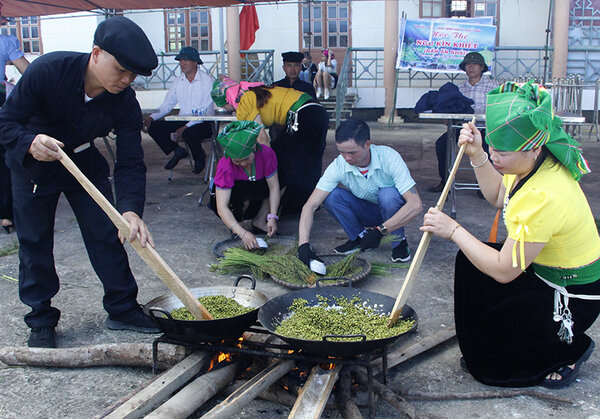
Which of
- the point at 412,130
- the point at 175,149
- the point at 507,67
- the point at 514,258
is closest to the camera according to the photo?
the point at 514,258

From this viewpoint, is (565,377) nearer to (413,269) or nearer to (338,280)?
(413,269)

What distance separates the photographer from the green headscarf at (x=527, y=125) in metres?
2.17

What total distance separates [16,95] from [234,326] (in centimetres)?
147

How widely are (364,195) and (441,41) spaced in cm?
794

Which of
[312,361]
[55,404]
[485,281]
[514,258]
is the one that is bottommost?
[55,404]

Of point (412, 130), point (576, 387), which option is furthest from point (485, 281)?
point (412, 130)

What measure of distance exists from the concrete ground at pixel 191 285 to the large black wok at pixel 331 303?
1.02ft

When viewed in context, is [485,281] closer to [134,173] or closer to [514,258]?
[514,258]

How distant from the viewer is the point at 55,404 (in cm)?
248

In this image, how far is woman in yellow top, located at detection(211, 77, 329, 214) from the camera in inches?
202

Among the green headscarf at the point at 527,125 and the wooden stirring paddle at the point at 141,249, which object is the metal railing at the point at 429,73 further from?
the wooden stirring paddle at the point at 141,249

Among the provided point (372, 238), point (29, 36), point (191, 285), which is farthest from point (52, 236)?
point (29, 36)

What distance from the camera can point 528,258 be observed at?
220cm

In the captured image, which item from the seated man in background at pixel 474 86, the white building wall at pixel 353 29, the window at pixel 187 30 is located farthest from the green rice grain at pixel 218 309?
the window at pixel 187 30
